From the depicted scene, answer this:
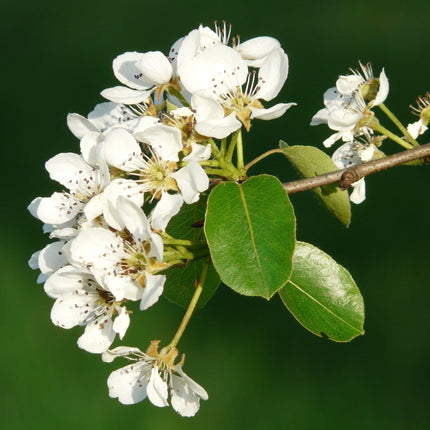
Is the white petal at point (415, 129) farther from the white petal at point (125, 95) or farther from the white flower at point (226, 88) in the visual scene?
the white petal at point (125, 95)

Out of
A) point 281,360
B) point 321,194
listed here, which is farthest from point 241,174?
point 281,360

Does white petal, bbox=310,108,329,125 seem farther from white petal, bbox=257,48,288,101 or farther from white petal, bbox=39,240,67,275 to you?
white petal, bbox=39,240,67,275

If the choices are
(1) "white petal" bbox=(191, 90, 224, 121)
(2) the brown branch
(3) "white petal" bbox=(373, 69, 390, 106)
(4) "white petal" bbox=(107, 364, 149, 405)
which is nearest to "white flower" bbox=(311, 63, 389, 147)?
(3) "white petal" bbox=(373, 69, 390, 106)

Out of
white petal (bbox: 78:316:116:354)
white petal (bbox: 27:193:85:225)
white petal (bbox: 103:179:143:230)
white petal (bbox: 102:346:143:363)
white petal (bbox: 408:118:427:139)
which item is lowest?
white petal (bbox: 102:346:143:363)

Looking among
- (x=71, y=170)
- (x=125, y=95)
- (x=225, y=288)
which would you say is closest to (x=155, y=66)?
(x=125, y=95)

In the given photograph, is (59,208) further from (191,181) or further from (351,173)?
(351,173)

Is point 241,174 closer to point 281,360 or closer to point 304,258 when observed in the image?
point 304,258
